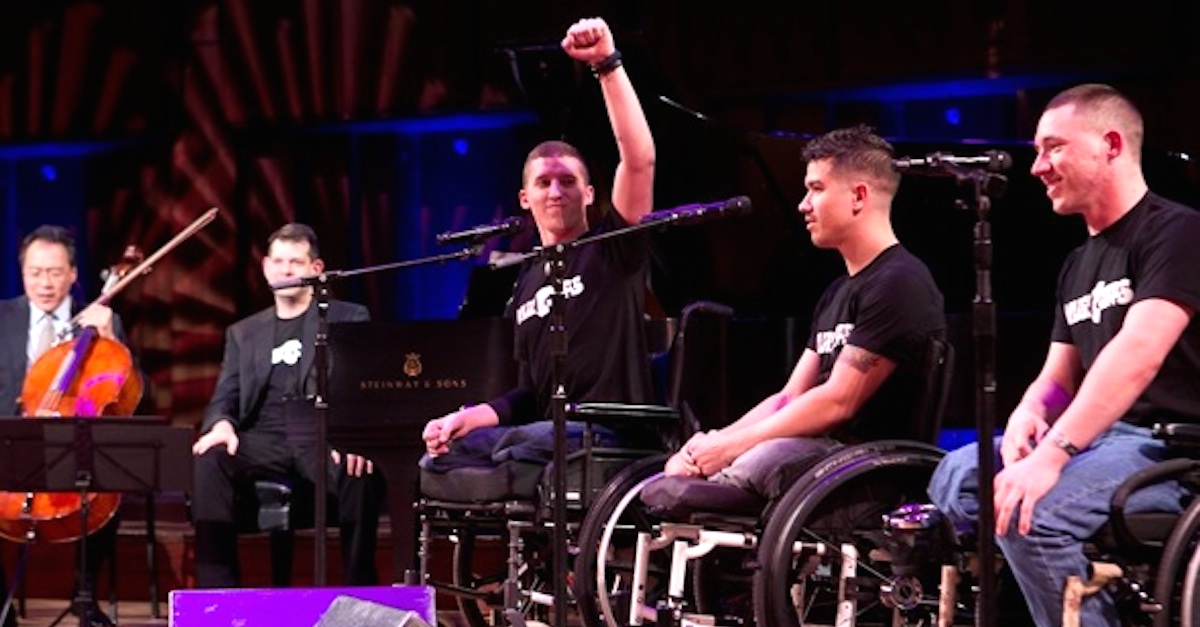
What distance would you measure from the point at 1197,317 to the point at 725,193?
2.37 metres

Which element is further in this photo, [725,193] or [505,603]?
[725,193]

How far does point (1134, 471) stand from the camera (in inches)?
129

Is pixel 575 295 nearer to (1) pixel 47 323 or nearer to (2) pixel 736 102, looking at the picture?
(1) pixel 47 323

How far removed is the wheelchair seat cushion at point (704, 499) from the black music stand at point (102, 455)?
1.94 meters

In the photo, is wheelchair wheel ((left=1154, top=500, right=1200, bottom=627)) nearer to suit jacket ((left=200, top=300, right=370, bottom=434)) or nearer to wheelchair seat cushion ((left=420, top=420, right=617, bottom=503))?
wheelchair seat cushion ((left=420, top=420, right=617, bottom=503))

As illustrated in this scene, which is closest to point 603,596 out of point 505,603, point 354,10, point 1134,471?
point 505,603

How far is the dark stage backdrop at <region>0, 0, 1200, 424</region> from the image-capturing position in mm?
7094

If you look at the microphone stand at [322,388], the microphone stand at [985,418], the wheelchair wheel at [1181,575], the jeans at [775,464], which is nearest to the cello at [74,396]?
the microphone stand at [322,388]

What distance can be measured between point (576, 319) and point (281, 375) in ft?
5.65

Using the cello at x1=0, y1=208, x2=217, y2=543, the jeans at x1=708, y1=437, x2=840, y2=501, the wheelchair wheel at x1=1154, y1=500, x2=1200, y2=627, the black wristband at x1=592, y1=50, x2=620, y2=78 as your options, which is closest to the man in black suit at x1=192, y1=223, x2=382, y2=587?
the cello at x1=0, y1=208, x2=217, y2=543

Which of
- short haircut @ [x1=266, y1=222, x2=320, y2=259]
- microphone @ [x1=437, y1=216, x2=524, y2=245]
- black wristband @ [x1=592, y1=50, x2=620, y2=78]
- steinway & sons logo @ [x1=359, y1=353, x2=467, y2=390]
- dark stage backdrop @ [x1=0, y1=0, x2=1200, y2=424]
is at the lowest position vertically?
steinway & sons logo @ [x1=359, y1=353, x2=467, y2=390]

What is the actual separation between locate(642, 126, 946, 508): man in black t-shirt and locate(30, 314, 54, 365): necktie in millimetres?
3138

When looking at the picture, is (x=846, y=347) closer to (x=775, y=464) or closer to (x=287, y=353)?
(x=775, y=464)

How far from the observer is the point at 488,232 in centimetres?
447
